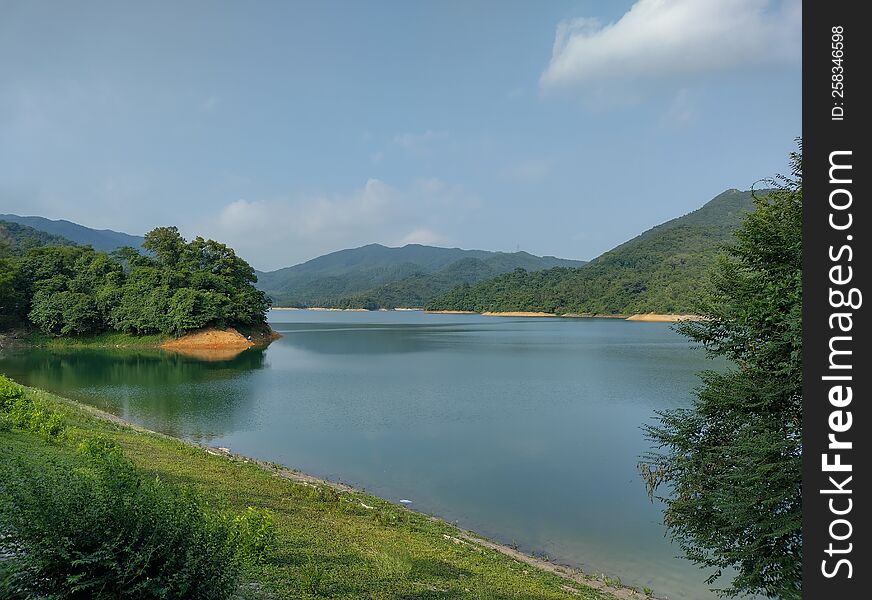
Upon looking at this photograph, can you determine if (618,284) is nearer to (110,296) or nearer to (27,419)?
(110,296)

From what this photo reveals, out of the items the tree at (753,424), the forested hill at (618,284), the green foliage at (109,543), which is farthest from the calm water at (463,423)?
the forested hill at (618,284)

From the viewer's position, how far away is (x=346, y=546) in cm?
785

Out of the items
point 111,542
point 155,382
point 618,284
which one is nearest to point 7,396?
point 111,542

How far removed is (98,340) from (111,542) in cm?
6386

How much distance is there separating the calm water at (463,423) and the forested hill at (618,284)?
77.6m

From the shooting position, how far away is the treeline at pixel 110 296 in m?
55.6

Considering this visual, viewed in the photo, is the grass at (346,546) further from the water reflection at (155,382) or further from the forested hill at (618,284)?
the forested hill at (618,284)

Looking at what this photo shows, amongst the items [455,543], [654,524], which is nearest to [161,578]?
[455,543]

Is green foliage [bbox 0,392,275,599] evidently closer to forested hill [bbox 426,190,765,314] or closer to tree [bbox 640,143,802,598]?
tree [bbox 640,143,802,598]

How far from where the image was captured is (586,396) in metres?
27.7

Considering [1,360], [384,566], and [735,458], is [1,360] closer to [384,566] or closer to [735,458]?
[384,566]

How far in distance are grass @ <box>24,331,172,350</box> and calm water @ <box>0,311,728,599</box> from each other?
8.45 metres

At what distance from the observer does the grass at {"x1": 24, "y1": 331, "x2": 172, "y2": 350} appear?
5566 cm

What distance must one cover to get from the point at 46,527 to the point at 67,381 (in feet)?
115
